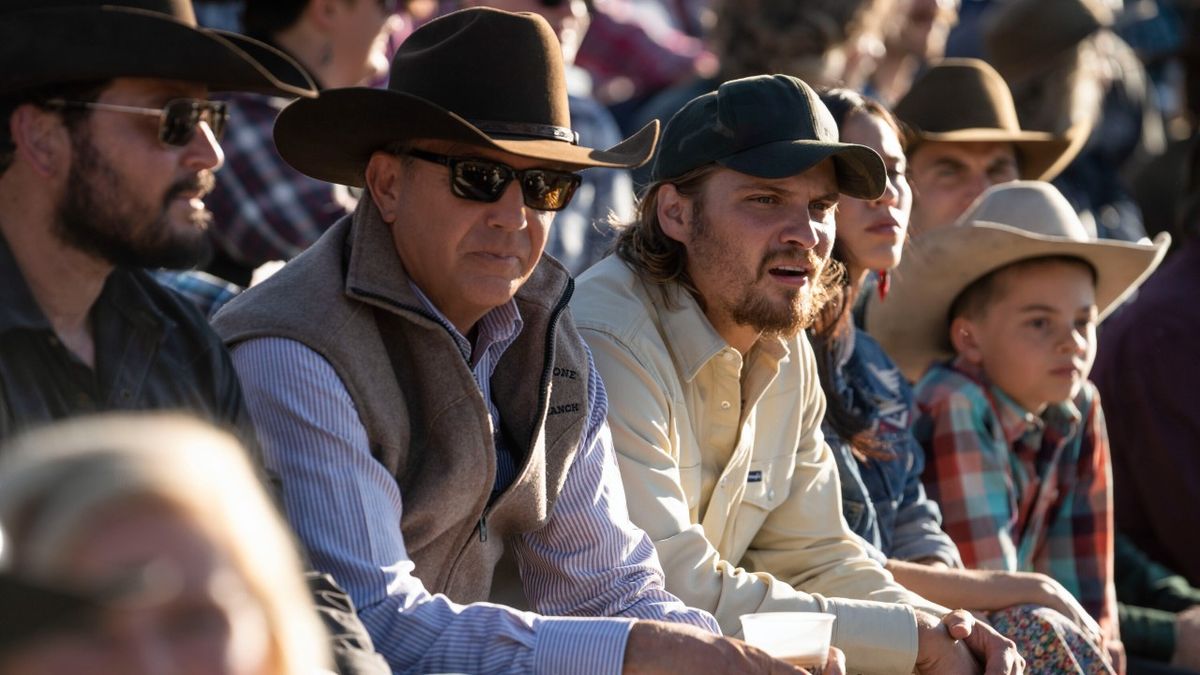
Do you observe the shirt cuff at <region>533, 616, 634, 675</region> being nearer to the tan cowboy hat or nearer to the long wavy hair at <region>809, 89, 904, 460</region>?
the long wavy hair at <region>809, 89, 904, 460</region>

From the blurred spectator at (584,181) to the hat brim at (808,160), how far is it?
85.0 inches

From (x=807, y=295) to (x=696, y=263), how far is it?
0.99 feet

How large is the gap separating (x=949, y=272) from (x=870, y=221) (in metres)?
0.63

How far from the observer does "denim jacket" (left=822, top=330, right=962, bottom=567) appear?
518 cm

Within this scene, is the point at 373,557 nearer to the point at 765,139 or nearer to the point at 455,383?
the point at 455,383

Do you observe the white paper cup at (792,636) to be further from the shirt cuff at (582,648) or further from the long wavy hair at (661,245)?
the long wavy hair at (661,245)

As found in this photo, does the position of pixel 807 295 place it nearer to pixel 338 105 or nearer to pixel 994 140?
pixel 338 105

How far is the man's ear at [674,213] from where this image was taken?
4.67 meters

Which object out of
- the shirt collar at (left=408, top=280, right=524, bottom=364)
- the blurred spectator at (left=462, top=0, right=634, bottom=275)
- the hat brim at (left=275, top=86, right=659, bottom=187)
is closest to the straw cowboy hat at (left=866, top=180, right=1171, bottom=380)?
the blurred spectator at (left=462, top=0, right=634, bottom=275)

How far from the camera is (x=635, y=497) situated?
429 centimetres

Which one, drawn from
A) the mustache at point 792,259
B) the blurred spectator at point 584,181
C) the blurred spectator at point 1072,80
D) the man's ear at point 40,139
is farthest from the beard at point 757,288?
the blurred spectator at point 1072,80

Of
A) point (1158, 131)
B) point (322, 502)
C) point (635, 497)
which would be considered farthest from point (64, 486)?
point (1158, 131)

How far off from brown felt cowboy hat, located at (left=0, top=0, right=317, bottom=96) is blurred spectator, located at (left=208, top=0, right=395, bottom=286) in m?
2.29

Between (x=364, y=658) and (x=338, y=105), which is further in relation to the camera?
(x=338, y=105)
